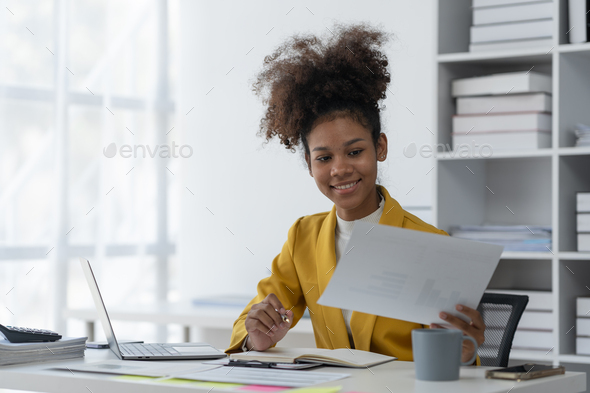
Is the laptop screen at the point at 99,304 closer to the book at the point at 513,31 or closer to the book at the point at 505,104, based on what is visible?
the book at the point at 505,104

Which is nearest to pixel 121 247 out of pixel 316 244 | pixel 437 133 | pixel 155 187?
pixel 155 187

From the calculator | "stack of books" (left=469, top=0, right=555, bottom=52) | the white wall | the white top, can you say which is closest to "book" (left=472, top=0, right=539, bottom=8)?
"stack of books" (left=469, top=0, right=555, bottom=52)

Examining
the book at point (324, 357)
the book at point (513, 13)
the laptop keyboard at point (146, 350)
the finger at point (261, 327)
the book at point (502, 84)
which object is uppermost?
the book at point (513, 13)

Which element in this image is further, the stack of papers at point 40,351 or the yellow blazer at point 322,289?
the yellow blazer at point 322,289

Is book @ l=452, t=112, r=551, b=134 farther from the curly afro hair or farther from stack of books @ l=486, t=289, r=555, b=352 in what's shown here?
the curly afro hair

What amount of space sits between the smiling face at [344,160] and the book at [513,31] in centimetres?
102

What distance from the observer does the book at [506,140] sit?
230 centimetres

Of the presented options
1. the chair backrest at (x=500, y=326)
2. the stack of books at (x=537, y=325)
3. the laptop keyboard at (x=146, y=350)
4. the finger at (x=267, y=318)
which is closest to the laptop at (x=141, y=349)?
the laptop keyboard at (x=146, y=350)

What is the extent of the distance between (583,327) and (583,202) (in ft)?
1.35

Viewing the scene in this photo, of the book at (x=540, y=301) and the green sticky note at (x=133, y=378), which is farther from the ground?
the book at (x=540, y=301)

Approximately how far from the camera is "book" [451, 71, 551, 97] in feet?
7.50

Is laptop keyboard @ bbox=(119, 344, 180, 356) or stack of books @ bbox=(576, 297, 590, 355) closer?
laptop keyboard @ bbox=(119, 344, 180, 356)

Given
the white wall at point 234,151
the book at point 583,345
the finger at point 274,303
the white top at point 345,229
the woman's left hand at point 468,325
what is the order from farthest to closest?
1. the white wall at point 234,151
2. the book at point 583,345
3. the white top at point 345,229
4. the finger at point 274,303
5. the woman's left hand at point 468,325

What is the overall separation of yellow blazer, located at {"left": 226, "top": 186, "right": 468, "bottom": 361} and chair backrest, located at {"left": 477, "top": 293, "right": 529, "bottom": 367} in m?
0.21
